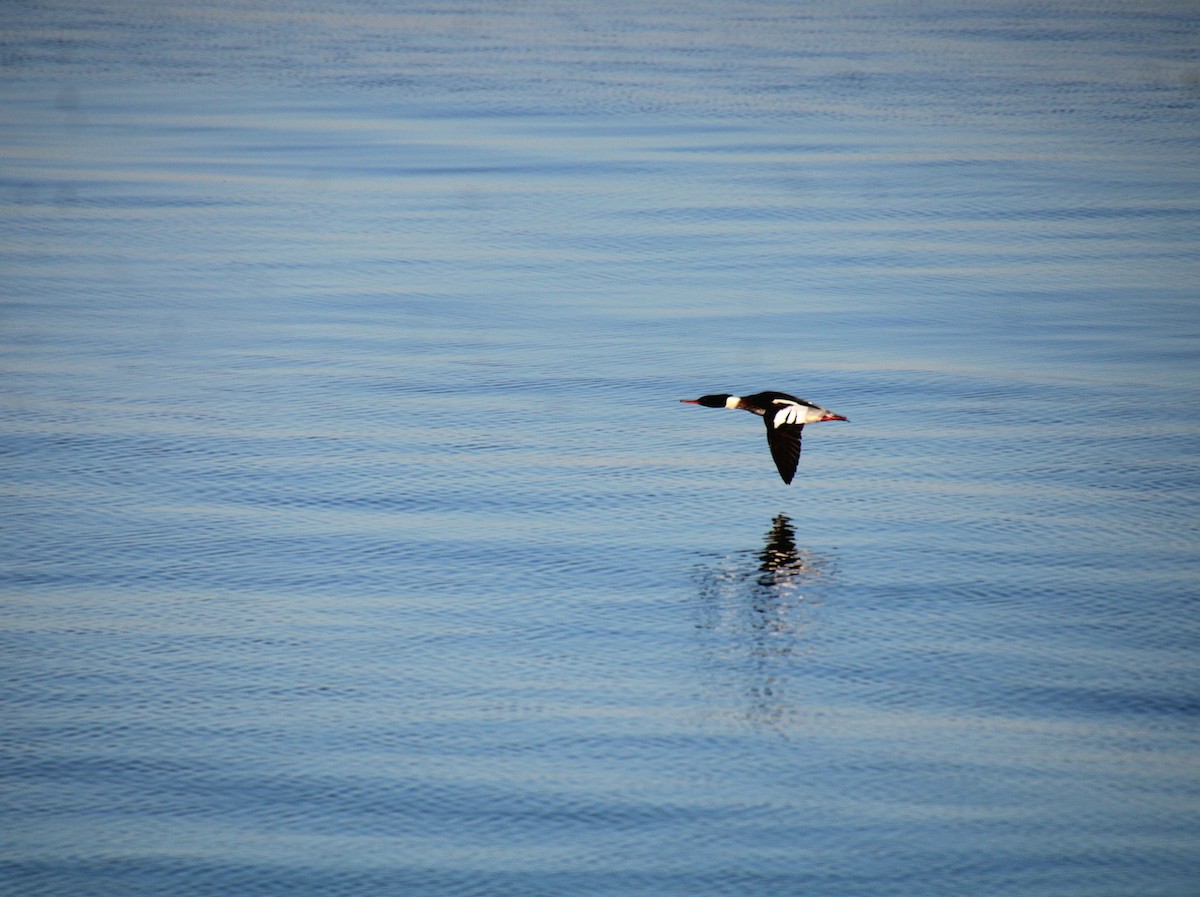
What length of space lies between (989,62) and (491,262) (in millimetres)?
27766

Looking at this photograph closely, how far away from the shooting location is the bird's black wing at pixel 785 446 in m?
25.0

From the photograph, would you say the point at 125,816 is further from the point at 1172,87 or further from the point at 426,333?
the point at 1172,87

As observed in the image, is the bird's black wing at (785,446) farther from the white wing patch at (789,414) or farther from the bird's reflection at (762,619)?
the bird's reflection at (762,619)

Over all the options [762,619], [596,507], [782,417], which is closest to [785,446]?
[782,417]

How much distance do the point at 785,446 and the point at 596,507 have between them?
8.38 feet

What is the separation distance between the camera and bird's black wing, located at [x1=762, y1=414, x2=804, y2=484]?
24984 mm

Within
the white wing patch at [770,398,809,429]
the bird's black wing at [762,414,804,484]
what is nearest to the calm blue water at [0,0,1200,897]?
the bird's black wing at [762,414,804,484]

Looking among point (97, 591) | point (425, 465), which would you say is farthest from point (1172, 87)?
point (97, 591)

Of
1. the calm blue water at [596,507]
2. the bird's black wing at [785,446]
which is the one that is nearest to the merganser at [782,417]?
the bird's black wing at [785,446]

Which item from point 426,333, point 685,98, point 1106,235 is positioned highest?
point 685,98

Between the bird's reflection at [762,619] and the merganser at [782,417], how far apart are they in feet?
3.24

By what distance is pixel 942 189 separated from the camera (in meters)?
44.2

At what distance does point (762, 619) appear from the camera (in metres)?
21.9

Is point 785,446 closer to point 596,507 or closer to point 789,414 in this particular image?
point 789,414
